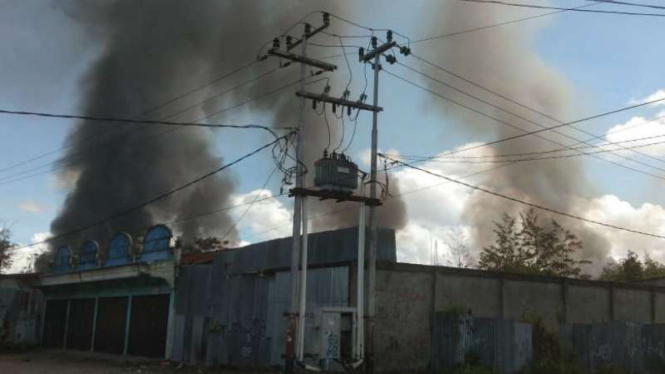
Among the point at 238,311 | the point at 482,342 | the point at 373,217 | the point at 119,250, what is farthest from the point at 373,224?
the point at 119,250

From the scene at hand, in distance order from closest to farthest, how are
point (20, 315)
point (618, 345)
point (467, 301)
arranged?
point (618, 345) < point (467, 301) < point (20, 315)

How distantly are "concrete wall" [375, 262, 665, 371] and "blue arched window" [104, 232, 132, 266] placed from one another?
14941 millimetres

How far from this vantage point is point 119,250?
31562 millimetres

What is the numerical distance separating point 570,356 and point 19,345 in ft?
99.1

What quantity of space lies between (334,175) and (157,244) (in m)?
11.8

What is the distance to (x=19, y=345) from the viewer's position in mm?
36906

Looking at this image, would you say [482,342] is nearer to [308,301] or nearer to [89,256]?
[308,301]

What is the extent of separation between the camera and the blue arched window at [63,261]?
36.7 m

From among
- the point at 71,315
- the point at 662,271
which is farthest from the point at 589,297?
the point at 662,271

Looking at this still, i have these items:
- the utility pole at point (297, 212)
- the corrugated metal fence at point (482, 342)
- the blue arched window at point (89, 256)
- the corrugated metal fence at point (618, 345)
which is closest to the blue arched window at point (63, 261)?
the blue arched window at point (89, 256)

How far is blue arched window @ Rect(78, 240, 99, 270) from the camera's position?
34.3 metres

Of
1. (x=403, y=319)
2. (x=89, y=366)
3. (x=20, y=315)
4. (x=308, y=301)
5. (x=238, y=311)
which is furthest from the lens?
(x=20, y=315)

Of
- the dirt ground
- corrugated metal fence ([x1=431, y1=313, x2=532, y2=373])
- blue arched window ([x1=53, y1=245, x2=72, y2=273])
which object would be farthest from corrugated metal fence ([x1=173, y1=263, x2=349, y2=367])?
blue arched window ([x1=53, y1=245, x2=72, y2=273])

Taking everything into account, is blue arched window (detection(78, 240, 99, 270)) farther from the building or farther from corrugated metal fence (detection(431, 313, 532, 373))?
corrugated metal fence (detection(431, 313, 532, 373))
